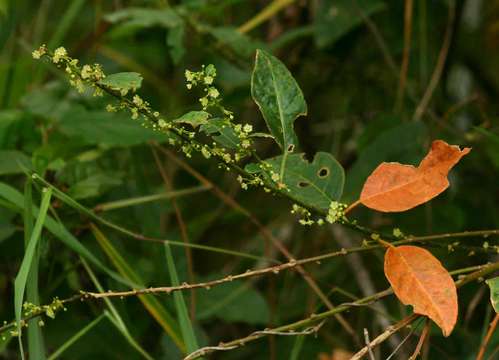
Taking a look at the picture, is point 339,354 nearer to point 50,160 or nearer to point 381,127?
point 381,127

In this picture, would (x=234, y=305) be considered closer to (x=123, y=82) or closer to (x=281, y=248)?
(x=281, y=248)

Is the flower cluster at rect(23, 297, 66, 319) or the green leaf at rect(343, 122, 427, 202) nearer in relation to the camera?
the flower cluster at rect(23, 297, 66, 319)

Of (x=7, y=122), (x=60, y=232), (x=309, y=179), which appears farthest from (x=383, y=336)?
(x=7, y=122)

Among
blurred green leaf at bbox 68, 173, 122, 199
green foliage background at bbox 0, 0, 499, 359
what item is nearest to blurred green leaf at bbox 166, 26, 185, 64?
green foliage background at bbox 0, 0, 499, 359

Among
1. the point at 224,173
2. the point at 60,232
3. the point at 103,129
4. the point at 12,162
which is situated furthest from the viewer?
the point at 224,173

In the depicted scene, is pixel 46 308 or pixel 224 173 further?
pixel 224 173

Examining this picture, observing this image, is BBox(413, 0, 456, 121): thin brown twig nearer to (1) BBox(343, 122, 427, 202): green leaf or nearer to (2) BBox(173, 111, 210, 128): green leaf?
(1) BBox(343, 122, 427, 202): green leaf

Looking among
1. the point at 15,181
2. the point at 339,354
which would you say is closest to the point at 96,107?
the point at 15,181
